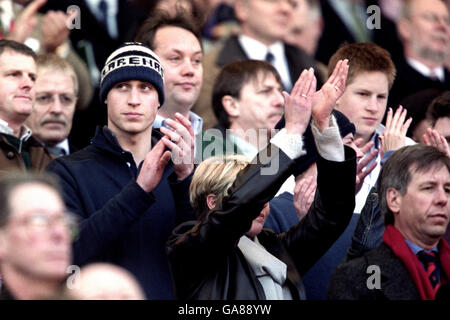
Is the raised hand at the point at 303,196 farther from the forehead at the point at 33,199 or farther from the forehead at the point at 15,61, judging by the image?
the forehead at the point at 33,199

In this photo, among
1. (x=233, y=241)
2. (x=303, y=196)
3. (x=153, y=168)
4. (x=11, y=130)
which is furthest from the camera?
(x=11, y=130)

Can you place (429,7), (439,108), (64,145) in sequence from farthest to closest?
(429,7) < (64,145) < (439,108)

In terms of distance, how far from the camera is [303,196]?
17.9 feet

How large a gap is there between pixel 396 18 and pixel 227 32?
152 cm

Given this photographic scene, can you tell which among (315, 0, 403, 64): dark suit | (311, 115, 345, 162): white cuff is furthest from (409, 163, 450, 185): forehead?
(315, 0, 403, 64): dark suit

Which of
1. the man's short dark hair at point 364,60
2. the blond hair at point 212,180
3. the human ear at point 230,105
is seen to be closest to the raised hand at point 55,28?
the human ear at point 230,105

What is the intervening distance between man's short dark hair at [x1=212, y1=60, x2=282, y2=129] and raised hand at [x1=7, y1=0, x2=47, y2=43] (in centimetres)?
129

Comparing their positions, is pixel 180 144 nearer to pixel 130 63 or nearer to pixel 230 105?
pixel 130 63

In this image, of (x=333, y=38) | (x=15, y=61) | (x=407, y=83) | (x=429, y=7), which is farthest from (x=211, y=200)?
(x=429, y=7)

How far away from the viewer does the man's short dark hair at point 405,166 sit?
4840mm

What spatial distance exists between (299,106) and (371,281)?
2.76 feet

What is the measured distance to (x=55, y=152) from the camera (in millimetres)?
6441

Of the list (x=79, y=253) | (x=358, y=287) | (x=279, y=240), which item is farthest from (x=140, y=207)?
(x=358, y=287)

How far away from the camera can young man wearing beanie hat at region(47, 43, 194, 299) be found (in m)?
4.61
